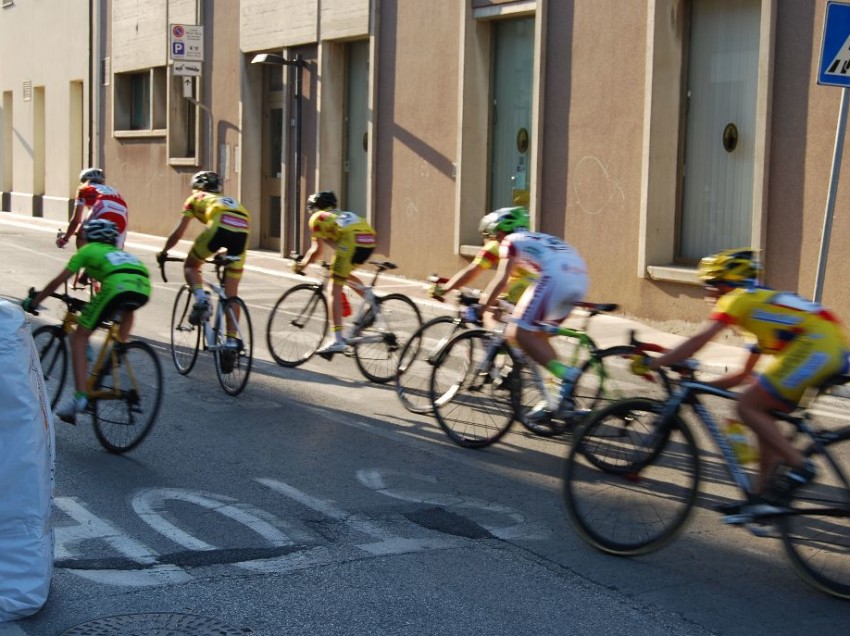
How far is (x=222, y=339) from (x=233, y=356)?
258 millimetres

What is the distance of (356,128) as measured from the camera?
20.8 m

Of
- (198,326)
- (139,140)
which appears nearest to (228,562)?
(198,326)

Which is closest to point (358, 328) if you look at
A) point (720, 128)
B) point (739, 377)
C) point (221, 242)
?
point (221, 242)

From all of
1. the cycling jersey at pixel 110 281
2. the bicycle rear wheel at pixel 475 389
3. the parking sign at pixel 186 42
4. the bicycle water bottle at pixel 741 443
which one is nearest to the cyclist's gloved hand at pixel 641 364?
the bicycle water bottle at pixel 741 443

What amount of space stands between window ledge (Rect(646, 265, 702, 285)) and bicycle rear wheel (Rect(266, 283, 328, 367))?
4.69 meters

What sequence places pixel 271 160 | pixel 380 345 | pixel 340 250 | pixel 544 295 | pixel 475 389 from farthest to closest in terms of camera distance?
pixel 271 160
pixel 340 250
pixel 380 345
pixel 475 389
pixel 544 295

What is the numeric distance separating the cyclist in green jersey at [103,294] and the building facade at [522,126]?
6002mm

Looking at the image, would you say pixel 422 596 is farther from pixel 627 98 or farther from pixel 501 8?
pixel 501 8

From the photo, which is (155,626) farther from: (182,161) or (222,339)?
(182,161)

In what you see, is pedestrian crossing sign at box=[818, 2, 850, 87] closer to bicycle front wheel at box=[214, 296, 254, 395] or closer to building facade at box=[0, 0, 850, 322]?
building facade at box=[0, 0, 850, 322]

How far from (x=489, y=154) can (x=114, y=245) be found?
10.3 metres

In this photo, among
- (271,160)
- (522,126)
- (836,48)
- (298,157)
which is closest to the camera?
(836,48)

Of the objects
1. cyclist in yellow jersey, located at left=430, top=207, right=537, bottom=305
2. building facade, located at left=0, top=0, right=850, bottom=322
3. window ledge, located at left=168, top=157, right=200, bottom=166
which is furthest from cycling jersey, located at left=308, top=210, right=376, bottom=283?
window ledge, located at left=168, top=157, right=200, bottom=166

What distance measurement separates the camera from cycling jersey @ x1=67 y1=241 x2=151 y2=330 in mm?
7688
